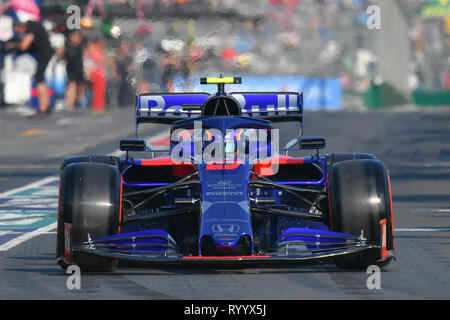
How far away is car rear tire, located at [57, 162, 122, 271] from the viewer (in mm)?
9398

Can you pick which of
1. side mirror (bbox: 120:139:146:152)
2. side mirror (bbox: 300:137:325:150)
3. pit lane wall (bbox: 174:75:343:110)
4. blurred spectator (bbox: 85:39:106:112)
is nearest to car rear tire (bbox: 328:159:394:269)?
side mirror (bbox: 300:137:325:150)

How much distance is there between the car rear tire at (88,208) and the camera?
30.8ft

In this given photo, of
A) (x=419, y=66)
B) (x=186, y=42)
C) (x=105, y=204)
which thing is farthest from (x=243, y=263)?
(x=419, y=66)

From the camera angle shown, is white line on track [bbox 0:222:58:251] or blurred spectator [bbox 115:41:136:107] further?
blurred spectator [bbox 115:41:136:107]

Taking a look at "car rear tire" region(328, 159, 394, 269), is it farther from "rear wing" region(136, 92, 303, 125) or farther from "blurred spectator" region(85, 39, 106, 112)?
"blurred spectator" region(85, 39, 106, 112)

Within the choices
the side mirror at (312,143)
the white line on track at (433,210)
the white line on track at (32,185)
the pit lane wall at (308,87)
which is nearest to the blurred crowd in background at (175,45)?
the pit lane wall at (308,87)

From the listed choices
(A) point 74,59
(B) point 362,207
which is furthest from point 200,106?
(A) point 74,59

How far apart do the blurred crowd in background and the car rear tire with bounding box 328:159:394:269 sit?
18.1 meters

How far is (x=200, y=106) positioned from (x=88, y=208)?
2635 mm

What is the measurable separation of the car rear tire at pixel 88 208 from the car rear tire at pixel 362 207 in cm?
164

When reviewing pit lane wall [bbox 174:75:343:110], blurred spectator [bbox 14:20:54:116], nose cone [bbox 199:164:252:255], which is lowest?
nose cone [bbox 199:164:252:255]

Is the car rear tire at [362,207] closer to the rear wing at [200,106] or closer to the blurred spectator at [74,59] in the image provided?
the rear wing at [200,106]

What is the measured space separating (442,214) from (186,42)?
24062mm
